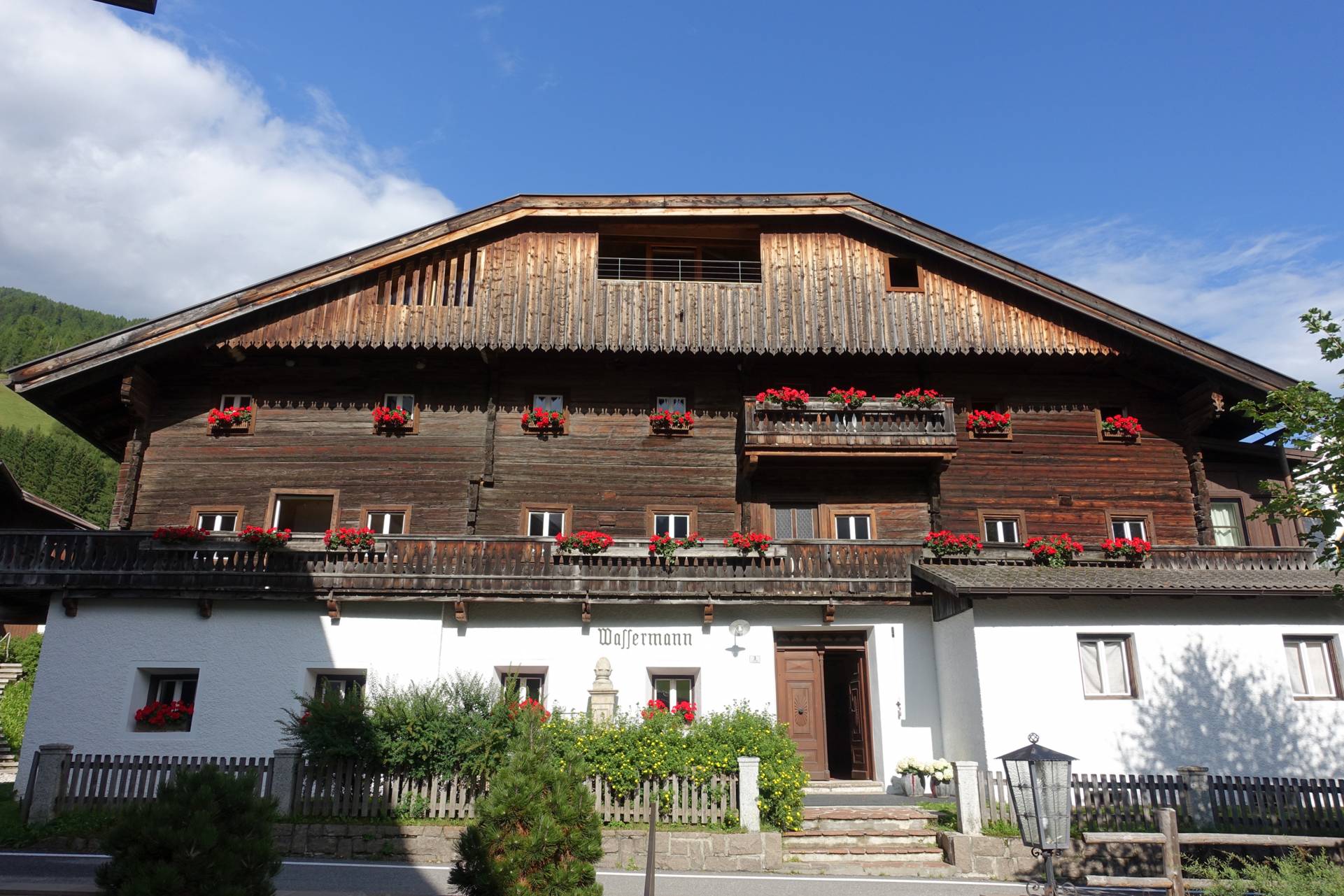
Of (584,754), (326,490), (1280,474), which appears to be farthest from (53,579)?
(1280,474)

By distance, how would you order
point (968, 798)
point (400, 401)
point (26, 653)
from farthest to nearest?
point (26, 653) → point (400, 401) → point (968, 798)

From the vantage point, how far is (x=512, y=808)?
347 inches

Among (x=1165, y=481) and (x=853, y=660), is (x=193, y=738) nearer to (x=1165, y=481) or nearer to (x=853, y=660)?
(x=853, y=660)

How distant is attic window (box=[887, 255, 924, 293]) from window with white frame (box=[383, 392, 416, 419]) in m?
11.6

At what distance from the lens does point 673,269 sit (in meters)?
23.2

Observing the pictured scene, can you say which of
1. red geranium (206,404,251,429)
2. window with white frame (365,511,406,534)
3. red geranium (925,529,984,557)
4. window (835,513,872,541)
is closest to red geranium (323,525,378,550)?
window with white frame (365,511,406,534)

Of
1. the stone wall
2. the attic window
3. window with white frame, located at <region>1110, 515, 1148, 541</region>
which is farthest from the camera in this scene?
the attic window

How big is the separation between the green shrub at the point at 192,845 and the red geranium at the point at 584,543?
11134 millimetres

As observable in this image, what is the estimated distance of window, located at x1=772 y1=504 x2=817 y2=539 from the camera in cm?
2136

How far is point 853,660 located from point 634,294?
9.64m

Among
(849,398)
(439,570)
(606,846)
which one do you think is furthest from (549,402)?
(606,846)

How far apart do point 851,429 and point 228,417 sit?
14055 millimetres

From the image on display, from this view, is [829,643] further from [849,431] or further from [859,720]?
[849,431]

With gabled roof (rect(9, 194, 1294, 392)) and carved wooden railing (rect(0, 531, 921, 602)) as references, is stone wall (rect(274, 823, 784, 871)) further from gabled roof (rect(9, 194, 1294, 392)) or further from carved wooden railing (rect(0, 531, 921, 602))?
gabled roof (rect(9, 194, 1294, 392))
